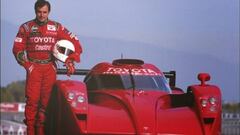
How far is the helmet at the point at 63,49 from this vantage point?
746 cm

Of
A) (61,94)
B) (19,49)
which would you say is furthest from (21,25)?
(61,94)

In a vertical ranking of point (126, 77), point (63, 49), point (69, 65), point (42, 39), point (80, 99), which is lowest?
point (80, 99)

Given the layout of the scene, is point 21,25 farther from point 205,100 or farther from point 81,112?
point 205,100

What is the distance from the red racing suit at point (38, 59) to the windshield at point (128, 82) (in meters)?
0.67

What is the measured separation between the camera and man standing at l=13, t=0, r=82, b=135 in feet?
24.5

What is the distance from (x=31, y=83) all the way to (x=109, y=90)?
3.16 feet

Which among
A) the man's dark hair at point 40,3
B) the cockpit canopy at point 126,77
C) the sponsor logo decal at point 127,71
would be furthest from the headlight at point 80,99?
the man's dark hair at point 40,3

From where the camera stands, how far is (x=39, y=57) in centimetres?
758

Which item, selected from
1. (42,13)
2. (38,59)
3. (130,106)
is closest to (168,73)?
(130,106)

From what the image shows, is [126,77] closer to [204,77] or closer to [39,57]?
[204,77]

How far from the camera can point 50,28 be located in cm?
757

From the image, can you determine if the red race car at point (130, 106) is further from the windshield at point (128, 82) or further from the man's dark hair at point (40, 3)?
the man's dark hair at point (40, 3)

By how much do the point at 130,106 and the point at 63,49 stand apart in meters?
0.94

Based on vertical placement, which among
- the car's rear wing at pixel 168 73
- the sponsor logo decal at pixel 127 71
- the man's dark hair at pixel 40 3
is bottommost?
the car's rear wing at pixel 168 73
